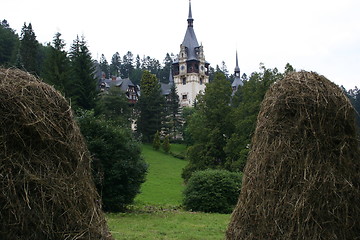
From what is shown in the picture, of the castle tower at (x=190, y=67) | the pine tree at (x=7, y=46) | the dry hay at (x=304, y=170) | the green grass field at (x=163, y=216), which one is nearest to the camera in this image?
the dry hay at (x=304, y=170)

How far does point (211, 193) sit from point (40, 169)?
16.0 meters

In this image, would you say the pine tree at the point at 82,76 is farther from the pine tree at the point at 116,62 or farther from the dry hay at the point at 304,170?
the pine tree at the point at 116,62

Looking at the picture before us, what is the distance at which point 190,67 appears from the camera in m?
90.1

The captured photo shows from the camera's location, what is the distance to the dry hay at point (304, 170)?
6.01m

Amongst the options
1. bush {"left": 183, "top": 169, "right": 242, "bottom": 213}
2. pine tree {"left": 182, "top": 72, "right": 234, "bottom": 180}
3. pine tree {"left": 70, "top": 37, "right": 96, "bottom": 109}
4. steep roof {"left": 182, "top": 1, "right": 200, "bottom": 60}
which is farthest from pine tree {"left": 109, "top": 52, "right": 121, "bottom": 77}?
bush {"left": 183, "top": 169, "right": 242, "bottom": 213}

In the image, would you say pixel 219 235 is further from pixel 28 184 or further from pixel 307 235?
pixel 28 184

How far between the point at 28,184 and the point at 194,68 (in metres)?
85.6

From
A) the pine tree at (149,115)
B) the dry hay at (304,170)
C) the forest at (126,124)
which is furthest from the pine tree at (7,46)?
the dry hay at (304,170)

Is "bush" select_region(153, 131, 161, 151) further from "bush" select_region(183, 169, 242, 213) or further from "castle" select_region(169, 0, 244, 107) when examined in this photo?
"bush" select_region(183, 169, 242, 213)

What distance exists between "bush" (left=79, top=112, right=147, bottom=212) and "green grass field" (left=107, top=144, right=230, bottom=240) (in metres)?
1.06

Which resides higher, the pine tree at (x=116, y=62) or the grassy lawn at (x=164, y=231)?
the pine tree at (x=116, y=62)

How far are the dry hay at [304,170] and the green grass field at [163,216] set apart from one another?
408cm

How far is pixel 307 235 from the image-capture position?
19.6 feet

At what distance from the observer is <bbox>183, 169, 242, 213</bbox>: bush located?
20.3m
